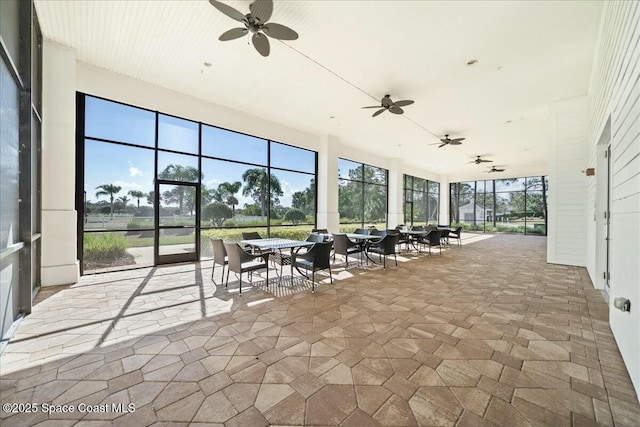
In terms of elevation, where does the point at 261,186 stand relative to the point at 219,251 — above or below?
above

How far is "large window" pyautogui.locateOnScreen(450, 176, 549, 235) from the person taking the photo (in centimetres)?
1452

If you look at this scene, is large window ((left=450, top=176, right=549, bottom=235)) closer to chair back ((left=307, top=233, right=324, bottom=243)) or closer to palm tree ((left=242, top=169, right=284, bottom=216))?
palm tree ((left=242, top=169, right=284, bottom=216))

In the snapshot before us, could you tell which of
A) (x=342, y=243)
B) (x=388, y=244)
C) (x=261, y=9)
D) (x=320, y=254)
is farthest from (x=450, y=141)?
(x=261, y=9)

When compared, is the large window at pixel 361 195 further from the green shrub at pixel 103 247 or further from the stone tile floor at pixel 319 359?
the green shrub at pixel 103 247

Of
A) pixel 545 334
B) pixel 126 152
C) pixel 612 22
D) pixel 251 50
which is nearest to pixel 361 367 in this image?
pixel 545 334

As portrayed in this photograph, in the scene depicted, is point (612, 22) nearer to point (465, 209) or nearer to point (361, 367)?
point (361, 367)

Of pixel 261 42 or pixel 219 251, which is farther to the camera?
pixel 219 251

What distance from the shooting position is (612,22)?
2.82m

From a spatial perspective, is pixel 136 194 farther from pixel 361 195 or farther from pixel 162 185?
pixel 361 195

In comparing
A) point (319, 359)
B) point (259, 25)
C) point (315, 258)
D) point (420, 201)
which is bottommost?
point (319, 359)

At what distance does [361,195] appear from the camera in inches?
446

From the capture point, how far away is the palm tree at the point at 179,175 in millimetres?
5822

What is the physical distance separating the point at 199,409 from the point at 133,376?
740 mm

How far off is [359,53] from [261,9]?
A: 73.2 inches
